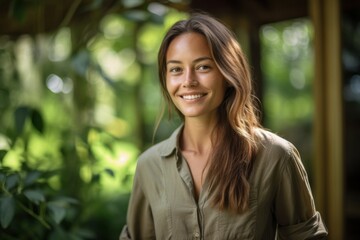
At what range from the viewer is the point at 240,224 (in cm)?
163

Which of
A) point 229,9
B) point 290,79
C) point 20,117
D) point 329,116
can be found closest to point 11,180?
point 20,117

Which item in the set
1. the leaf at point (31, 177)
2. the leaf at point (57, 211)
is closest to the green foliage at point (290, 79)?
the leaf at point (57, 211)

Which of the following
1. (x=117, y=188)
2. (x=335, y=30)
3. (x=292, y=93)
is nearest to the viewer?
(x=335, y=30)

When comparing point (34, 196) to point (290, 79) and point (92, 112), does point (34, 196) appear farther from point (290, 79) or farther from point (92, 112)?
point (290, 79)

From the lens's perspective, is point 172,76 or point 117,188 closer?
point 172,76

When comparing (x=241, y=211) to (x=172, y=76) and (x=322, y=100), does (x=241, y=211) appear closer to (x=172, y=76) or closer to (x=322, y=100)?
(x=172, y=76)

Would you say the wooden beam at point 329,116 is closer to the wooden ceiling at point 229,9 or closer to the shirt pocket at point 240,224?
the wooden ceiling at point 229,9

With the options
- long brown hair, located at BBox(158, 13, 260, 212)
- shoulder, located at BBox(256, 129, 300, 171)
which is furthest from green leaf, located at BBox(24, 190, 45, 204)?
shoulder, located at BBox(256, 129, 300, 171)

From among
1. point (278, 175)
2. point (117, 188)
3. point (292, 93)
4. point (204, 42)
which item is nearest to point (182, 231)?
point (278, 175)

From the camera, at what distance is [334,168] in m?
3.45

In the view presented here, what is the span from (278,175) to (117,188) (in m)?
3.32

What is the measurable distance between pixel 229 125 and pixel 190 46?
0.30 metres

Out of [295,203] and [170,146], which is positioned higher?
[170,146]

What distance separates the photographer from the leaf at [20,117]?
2.58 metres
